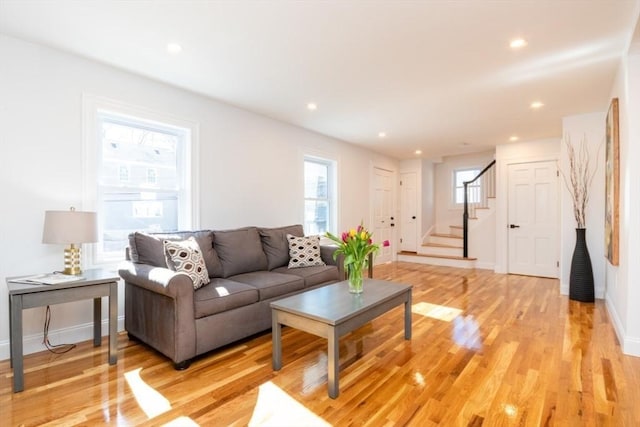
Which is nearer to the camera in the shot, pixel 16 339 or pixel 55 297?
pixel 16 339

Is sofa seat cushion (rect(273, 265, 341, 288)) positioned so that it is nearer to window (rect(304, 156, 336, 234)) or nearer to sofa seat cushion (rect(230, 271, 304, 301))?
sofa seat cushion (rect(230, 271, 304, 301))

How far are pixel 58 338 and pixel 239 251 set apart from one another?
1.60 m

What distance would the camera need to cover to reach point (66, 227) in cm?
231

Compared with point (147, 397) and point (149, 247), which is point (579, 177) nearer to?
point (149, 247)

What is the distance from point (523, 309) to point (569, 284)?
107cm

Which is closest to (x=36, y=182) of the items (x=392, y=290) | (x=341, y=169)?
(x=392, y=290)

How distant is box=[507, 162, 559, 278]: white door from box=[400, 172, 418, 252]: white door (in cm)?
196

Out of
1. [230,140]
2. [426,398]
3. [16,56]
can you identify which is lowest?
[426,398]

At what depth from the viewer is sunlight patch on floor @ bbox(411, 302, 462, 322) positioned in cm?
342

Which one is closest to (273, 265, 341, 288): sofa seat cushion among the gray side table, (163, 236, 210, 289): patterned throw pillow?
(163, 236, 210, 289): patterned throw pillow

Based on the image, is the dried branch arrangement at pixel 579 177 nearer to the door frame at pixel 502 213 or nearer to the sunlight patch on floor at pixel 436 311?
the door frame at pixel 502 213

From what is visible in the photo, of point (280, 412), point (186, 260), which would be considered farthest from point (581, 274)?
point (186, 260)

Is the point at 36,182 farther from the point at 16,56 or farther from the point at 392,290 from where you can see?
the point at 392,290

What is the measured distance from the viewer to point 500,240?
19.3 feet
